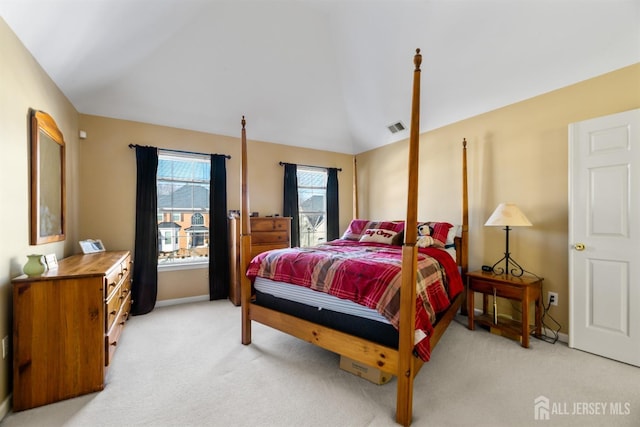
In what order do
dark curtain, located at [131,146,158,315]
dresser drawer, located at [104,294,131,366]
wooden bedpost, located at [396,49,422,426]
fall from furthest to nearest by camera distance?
1. dark curtain, located at [131,146,158,315]
2. dresser drawer, located at [104,294,131,366]
3. wooden bedpost, located at [396,49,422,426]

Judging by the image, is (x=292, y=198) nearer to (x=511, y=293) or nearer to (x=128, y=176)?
(x=128, y=176)

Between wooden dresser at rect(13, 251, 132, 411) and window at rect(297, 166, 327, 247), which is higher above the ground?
window at rect(297, 166, 327, 247)

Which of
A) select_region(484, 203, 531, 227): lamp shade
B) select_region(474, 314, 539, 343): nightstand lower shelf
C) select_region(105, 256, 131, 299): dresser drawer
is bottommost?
select_region(474, 314, 539, 343): nightstand lower shelf

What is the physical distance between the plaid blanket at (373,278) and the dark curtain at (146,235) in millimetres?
1809

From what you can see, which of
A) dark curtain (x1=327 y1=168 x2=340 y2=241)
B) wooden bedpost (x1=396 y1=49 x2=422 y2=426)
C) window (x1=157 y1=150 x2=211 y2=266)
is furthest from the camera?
dark curtain (x1=327 y1=168 x2=340 y2=241)

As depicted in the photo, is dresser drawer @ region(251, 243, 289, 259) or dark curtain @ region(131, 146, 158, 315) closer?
dark curtain @ region(131, 146, 158, 315)

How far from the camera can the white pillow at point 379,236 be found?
3391 millimetres

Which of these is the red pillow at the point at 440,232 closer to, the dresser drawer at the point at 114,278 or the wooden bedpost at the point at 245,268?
the wooden bedpost at the point at 245,268

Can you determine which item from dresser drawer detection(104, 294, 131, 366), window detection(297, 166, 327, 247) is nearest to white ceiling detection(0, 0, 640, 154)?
window detection(297, 166, 327, 247)

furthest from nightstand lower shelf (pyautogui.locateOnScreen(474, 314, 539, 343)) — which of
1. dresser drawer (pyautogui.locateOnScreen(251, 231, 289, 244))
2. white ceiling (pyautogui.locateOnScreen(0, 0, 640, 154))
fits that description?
dresser drawer (pyautogui.locateOnScreen(251, 231, 289, 244))

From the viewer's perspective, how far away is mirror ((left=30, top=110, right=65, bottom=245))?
2105mm

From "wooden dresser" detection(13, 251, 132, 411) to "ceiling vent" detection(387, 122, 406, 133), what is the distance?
12.8ft

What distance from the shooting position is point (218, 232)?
13.4 feet

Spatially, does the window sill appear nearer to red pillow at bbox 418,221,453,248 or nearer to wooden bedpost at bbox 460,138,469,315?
red pillow at bbox 418,221,453,248
